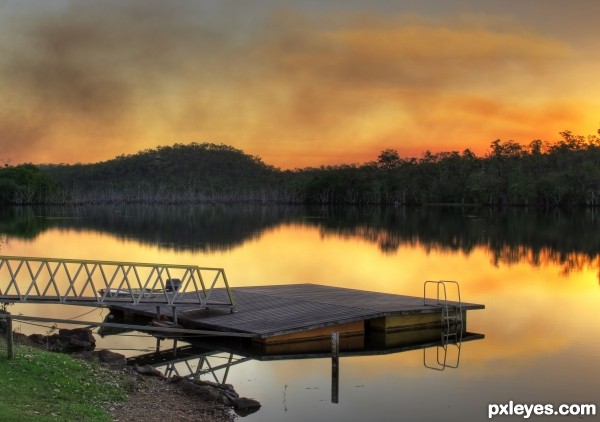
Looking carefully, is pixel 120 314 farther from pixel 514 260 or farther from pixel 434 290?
pixel 514 260

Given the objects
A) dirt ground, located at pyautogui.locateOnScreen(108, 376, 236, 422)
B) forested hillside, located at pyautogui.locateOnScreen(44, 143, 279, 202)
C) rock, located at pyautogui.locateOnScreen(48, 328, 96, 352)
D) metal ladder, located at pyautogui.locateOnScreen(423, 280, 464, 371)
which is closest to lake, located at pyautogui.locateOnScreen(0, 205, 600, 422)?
Result: metal ladder, located at pyautogui.locateOnScreen(423, 280, 464, 371)

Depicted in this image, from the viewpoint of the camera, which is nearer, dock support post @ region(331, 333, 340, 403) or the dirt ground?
the dirt ground

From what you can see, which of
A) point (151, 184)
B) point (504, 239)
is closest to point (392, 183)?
point (151, 184)

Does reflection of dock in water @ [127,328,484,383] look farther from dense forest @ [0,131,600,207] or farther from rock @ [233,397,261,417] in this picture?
dense forest @ [0,131,600,207]

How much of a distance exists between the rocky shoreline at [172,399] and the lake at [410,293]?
648 mm

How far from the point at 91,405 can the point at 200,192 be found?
17324cm

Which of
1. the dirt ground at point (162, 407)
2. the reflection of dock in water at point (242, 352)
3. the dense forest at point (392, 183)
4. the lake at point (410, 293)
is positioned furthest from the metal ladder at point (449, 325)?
the dense forest at point (392, 183)

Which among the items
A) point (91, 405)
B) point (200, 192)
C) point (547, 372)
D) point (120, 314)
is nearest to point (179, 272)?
point (120, 314)

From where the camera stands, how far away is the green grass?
1013cm

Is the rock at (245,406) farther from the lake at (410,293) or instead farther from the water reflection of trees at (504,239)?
the water reflection of trees at (504,239)

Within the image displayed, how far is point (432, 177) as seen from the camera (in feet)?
506

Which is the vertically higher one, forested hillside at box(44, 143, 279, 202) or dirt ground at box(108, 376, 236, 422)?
forested hillside at box(44, 143, 279, 202)

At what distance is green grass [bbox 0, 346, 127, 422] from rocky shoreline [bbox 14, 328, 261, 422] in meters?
0.35

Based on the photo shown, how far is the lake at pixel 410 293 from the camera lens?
15.2 meters
